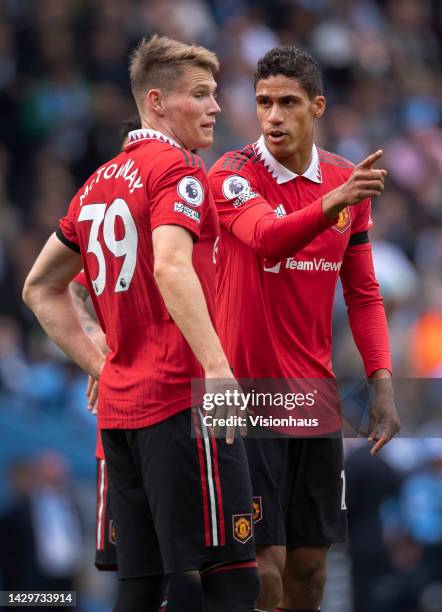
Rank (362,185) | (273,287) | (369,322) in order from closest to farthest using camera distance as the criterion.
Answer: (362,185)
(273,287)
(369,322)

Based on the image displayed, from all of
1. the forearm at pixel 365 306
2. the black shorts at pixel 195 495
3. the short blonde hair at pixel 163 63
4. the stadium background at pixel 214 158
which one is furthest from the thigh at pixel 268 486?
the stadium background at pixel 214 158

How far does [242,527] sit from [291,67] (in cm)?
203

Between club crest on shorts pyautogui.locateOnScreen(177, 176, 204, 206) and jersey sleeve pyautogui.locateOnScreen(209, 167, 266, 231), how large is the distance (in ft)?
2.06

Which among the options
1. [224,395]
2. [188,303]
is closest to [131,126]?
[188,303]

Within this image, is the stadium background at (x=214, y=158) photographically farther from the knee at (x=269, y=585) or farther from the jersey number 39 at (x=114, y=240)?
the jersey number 39 at (x=114, y=240)

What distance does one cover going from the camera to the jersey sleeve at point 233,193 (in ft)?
18.4

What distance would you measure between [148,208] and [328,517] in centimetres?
175

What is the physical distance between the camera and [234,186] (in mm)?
5699

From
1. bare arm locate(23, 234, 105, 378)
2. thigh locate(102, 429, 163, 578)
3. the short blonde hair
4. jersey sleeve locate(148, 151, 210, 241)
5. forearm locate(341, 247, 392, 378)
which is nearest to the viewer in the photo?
jersey sleeve locate(148, 151, 210, 241)

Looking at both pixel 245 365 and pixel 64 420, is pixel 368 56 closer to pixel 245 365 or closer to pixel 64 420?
pixel 64 420

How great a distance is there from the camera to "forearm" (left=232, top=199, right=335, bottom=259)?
514 centimetres

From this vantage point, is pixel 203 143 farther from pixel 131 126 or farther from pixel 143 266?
pixel 131 126

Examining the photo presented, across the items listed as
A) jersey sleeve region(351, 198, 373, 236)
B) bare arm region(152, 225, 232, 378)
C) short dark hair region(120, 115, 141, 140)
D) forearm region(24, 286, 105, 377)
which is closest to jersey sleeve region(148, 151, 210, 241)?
bare arm region(152, 225, 232, 378)

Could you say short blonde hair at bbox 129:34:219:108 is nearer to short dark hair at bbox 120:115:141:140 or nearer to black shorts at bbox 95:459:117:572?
short dark hair at bbox 120:115:141:140
